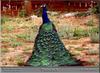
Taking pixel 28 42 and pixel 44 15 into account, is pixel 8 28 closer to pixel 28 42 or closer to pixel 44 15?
pixel 28 42

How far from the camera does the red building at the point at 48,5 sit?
3.85 metres

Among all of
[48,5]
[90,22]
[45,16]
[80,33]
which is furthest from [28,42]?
[90,22]

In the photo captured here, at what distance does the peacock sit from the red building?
225 mm

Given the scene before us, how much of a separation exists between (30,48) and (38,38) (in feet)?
0.40

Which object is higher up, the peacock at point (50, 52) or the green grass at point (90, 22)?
the green grass at point (90, 22)

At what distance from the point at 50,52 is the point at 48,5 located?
1.48 feet

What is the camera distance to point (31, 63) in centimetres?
384

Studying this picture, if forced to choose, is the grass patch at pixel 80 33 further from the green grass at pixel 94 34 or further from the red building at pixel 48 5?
the red building at pixel 48 5

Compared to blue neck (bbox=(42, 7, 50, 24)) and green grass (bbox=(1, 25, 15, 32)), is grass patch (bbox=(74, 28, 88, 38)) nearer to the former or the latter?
blue neck (bbox=(42, 7, 50, 24))

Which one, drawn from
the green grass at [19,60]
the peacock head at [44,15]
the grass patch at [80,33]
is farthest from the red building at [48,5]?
the green grass at [19,60]

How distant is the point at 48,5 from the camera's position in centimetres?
389

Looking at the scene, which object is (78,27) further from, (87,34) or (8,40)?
(8,40)

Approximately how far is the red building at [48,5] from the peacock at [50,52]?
0.74 feet

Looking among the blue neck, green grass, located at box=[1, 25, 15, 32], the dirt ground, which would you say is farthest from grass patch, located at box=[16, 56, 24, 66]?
the blue neck
